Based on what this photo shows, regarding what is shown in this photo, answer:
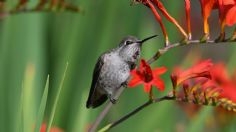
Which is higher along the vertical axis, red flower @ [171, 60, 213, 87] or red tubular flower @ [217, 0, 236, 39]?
red tubular flower @ [217, 0, 236, 39]

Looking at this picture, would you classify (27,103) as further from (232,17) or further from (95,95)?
(232,17)

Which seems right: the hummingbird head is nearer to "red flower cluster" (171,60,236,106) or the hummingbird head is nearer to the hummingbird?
the hummingbird

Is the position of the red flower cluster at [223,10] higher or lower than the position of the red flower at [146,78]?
higher

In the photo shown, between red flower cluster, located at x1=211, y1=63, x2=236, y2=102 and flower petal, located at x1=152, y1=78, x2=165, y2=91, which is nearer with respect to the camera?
flower petal, located at x1=152, y1=78, x2=165, y2=91

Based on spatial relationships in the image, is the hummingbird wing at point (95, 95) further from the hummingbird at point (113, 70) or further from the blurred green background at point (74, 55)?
the blurred green background at point (74, 55)

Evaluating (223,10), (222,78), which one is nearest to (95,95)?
(223,10)

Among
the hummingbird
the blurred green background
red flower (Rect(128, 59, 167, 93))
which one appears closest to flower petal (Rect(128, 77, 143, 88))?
red flower (Rect(128, 59, 167, 93))

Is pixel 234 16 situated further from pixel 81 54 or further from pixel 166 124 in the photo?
pixel 81 54

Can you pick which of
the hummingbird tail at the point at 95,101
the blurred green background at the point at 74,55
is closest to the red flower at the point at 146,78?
the hummingbird tail at the point at 95,101

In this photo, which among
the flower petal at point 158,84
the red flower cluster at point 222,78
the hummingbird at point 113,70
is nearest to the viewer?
the flower petal at point 158,84
